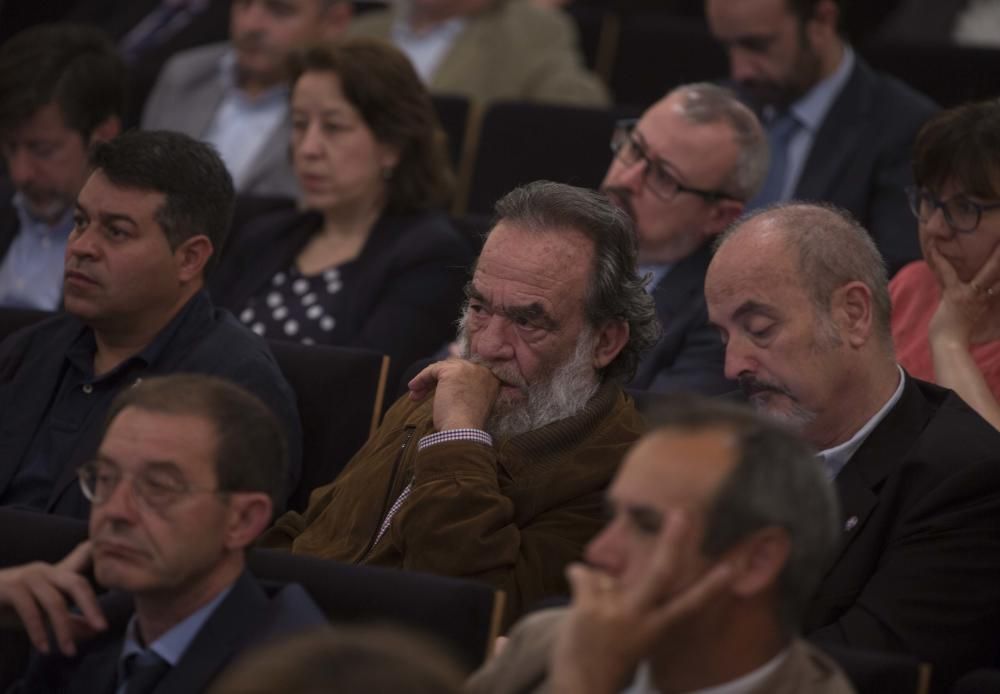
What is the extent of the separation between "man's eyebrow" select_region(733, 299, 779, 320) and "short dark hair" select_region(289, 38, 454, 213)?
1.48 metres

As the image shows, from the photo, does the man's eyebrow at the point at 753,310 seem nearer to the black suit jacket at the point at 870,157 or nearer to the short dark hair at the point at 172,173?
the short dark hair at the point at 172,173

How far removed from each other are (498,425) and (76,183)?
69.5 inches

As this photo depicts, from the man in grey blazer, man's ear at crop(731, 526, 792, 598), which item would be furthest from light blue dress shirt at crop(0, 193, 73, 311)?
man's ear at crop(731, 526, 792, 598)

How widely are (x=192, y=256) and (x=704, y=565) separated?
64.0 inches

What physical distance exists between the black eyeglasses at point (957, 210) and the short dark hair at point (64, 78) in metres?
2.05

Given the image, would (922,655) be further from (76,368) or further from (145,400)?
(76,368)

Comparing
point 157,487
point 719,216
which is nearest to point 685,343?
point 719,216

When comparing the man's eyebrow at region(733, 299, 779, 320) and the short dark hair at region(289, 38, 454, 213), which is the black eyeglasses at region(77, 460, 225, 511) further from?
the short dark hair at region(289, 38, 454, 213)

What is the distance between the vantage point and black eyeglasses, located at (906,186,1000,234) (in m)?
2.97

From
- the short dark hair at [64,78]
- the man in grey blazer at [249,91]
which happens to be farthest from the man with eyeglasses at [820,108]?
the short dark hair at [64,78]

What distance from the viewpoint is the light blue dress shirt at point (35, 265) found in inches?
159

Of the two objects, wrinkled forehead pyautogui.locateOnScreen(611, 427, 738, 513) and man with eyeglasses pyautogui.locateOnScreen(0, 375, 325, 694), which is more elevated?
wrinkled forehead pyautogui.locateOnScreen(611, 427, 738, 513)

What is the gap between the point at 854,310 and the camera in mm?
2623

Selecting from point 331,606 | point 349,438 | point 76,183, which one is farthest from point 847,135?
point 331,606
